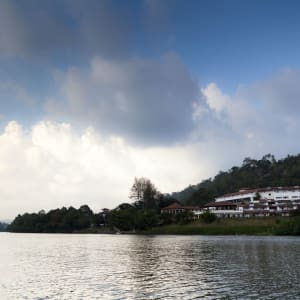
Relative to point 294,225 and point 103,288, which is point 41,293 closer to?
point 103,288

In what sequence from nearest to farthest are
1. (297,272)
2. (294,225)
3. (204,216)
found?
(297,272) → (294,225) → (204,216)

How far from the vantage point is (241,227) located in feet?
511

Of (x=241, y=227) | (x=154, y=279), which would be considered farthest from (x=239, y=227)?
(x=154, y=279)

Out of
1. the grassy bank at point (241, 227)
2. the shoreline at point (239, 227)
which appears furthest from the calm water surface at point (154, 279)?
the grassy bank at point (241, 227)

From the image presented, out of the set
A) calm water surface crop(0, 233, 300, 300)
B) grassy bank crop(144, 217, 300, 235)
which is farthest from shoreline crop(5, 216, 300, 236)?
calm water surface crop(0, 233, 300, 300)

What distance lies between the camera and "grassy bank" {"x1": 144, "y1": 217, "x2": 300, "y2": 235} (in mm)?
138512

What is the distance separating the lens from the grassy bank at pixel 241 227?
139 meters

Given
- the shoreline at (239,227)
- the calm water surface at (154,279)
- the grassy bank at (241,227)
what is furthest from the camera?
the grassy bank at (241,227)

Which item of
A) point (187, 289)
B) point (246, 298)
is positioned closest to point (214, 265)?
point (187, 289)

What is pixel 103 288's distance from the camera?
33.3 m

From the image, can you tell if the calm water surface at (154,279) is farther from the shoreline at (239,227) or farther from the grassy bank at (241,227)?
the grassy bank at (241,227)

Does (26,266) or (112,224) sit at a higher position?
(112,224)

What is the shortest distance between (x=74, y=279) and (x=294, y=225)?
112 meters

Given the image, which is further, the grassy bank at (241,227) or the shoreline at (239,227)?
the grassy bank at (241,227)
